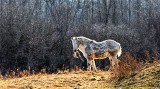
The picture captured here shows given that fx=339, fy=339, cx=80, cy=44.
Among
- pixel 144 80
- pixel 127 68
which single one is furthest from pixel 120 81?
pixel 144 80

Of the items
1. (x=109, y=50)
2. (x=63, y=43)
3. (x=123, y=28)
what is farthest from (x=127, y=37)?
(x=109, y=50)

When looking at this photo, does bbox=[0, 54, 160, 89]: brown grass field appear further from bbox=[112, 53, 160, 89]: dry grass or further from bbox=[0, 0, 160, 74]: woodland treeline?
bbox=[0, 0, 160, 74]: woodland treeline

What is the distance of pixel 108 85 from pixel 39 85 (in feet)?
7.65

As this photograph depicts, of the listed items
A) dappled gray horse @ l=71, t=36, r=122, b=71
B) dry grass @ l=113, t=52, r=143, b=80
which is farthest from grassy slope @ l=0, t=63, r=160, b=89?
dappled gray horse @ l=71, t=36, r=122, b=71

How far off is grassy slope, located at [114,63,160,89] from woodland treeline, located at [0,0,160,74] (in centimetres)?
3464

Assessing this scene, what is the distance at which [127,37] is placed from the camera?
61562 millimetres

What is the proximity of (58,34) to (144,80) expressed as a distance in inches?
2100

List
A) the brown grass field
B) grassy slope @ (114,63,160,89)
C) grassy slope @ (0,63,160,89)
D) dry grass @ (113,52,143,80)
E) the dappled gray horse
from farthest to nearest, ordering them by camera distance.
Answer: the dappled gray horse
dry grass @ (113,52,143,80)
the brown grass field
grassy slope @ (0,63,160,89)
grassy slope @ (114,63,160,89)

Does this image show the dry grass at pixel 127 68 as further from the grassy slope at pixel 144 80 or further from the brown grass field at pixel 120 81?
the grassy slope at pixel 144 80

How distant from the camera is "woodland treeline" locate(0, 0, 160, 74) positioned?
54.9 metres

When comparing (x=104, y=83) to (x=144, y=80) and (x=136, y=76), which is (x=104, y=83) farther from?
(x=144, y=80)

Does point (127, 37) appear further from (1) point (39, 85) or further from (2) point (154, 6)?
(1) point (39, 85)

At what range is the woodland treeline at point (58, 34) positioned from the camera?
5488 cm

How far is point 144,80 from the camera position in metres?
10.2
